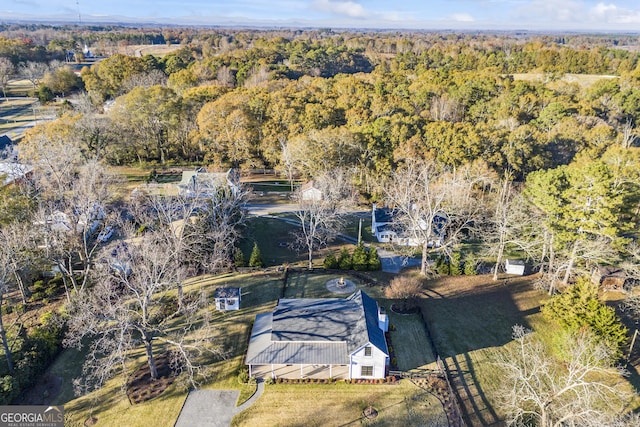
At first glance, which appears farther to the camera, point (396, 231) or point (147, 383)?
point (396, 231)

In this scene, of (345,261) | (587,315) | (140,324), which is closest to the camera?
(140,324)

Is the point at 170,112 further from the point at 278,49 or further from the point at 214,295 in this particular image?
the point at 278,49

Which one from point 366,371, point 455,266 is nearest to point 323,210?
point 455,266

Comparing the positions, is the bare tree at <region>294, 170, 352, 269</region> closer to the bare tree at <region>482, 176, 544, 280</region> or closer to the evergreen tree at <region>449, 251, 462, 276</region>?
the evergreen tree at <region>449, 251, 462, 276</region>

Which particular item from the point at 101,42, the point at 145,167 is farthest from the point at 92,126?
the point at 101,42

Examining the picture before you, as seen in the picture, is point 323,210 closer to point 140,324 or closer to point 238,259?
point 238,259

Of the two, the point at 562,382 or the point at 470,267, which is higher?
the point at 470,267

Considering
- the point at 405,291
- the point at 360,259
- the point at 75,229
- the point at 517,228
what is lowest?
the point at 360,259
